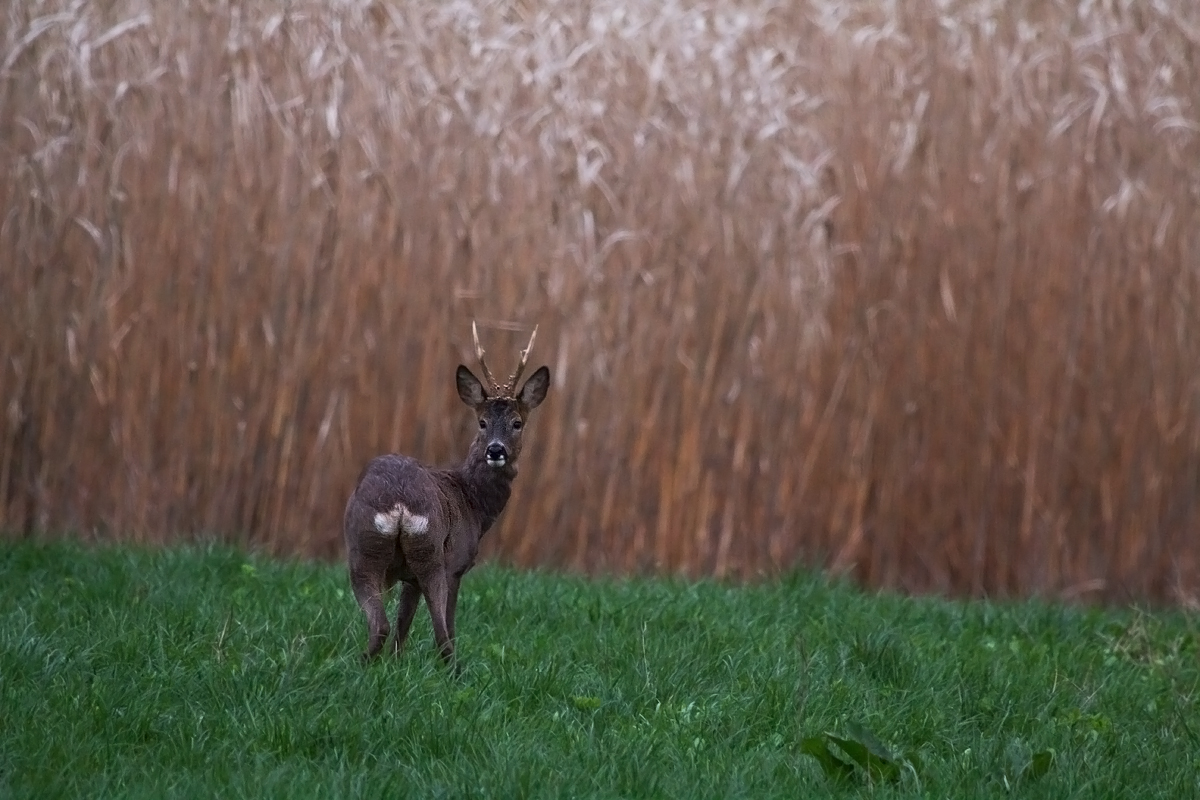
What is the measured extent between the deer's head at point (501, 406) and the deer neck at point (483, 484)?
1.7 inches

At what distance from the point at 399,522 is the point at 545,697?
68 cm

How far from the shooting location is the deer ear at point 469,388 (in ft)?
17.1

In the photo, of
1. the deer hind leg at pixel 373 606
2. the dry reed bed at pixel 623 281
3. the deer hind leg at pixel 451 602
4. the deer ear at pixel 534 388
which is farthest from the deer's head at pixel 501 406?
the dry reed bed at pixel 623 281

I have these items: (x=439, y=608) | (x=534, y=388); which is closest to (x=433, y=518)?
(x=439, y=608)

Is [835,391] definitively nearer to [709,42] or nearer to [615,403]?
[615,403]

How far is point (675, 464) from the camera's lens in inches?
305

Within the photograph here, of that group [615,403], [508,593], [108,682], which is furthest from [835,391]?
[108,682]

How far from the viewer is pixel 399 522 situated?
15.0 feet

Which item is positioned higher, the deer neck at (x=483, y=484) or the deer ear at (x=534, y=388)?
the deer ear at (x=534, y=388)

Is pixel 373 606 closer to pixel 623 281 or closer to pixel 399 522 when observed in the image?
pixel 399 522

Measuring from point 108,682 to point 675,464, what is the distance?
3853 mm

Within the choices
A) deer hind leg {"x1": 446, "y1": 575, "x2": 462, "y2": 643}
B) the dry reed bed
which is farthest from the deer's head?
the dry reed bed

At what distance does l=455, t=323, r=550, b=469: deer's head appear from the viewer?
5.16m

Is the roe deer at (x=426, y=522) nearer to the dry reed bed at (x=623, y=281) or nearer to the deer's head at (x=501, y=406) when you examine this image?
the deer's head at (x=501, y=406)
